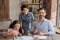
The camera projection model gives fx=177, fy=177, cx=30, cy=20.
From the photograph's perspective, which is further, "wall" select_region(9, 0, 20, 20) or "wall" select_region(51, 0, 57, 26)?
"wall" select_region(9, 0, 20, 20)

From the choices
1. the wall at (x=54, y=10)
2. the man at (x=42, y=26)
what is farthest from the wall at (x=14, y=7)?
the man at (x=42, y=26)

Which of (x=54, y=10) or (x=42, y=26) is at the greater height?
(x=54, y=10)

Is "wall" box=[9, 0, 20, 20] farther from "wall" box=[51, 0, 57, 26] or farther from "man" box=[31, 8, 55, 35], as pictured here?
"man" box=[31, 8, 55, 35]

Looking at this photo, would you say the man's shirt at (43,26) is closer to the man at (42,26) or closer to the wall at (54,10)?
the man at (42,26)

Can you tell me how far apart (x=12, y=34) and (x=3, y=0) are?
2750mm

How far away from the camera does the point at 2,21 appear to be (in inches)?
183

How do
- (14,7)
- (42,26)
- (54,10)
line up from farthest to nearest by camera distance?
(14,7), (54,10), (42,26)

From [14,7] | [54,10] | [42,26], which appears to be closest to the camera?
[42,26]

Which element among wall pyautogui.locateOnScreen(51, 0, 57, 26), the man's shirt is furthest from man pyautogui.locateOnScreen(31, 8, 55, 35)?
wall pyautogui.locateOnScreen(51, 0, 57, 26)

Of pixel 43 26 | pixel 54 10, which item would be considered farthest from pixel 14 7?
pixel 43 26

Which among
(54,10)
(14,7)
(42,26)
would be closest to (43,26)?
(42,26)

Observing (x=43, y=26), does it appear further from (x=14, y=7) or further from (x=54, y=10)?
(x=14, y=7)

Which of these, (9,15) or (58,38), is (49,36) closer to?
(58,38)

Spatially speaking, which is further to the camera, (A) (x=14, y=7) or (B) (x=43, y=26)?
(A) (x=14, y=7)
